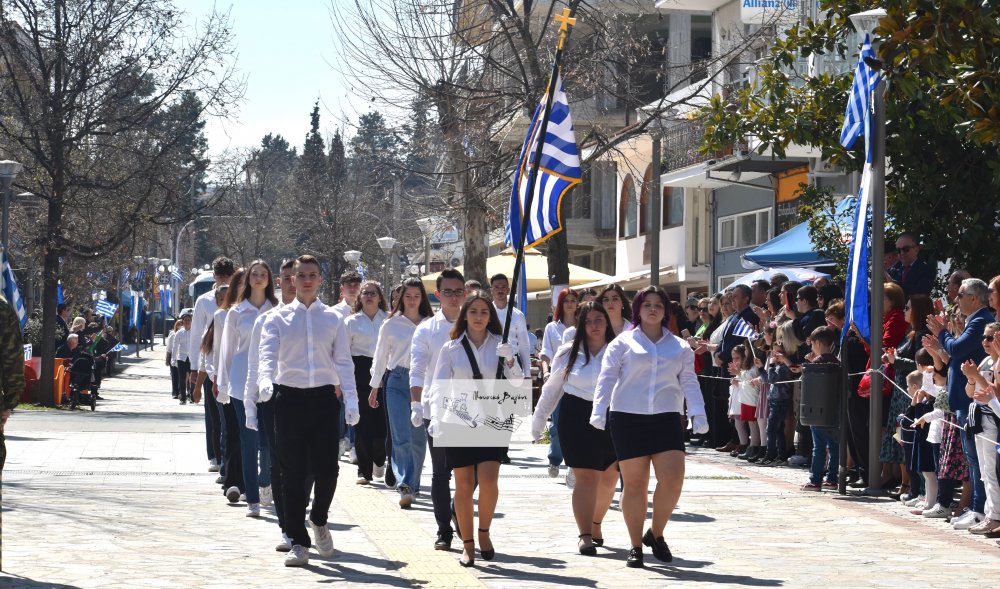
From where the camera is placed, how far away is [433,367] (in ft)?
34.8

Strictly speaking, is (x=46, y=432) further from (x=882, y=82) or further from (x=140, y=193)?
(x=882, y=82)

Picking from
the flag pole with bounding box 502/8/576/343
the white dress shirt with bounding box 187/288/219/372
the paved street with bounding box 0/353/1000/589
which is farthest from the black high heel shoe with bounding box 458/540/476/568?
the white dress shirt with bounding box 187/288/219/372

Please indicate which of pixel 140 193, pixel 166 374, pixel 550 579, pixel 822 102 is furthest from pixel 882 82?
pixel 166 374

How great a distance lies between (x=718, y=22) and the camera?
3447cm

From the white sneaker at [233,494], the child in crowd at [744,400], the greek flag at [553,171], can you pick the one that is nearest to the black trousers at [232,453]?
the white sneaker at [233,494]

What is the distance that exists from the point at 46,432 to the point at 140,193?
29.1 ft

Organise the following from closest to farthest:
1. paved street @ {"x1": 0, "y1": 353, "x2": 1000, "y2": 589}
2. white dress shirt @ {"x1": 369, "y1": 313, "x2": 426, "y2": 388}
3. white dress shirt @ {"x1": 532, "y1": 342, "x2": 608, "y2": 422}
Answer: paved street @ {"x1": 0, "y1": 353, "x2": 1000, "y2": 589}
white dress shirt @ {"x1": 532, "y1": 342, "x2": 608, "y2": 422}
white dress shirt @ {"x1": 369, "y1": 313, "x2": 426, "y2": 388}

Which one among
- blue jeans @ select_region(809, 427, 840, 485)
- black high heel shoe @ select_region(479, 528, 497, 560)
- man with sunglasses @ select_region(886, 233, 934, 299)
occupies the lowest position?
black high heel shoe @ select_region(479, 528, 497, 560)

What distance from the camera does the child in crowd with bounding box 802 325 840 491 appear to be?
558 inches

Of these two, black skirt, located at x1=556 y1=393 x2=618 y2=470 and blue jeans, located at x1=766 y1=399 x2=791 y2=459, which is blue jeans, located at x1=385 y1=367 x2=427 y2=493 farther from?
blue jeans, located at x1=766 y1=399 x2=791 y2=459

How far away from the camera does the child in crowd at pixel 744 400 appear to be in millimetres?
17359

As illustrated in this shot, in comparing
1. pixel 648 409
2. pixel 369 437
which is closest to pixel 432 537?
pixel 648 409

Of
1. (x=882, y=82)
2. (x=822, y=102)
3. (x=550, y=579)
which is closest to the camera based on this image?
(x=550, y=579)

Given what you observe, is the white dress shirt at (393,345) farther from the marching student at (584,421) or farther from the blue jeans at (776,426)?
the blue jeans at (776,426)
